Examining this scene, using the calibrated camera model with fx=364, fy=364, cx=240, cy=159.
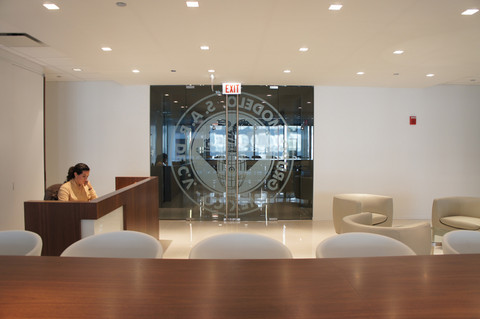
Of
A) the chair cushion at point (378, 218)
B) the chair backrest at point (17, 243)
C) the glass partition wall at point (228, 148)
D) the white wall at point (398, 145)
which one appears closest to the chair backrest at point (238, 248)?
the chair backrest at point (17, 243)

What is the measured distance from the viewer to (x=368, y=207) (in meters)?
6.31

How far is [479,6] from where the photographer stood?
3.43 m

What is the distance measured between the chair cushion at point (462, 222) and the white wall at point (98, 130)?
18.7ft

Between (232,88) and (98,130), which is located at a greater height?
(232,88)

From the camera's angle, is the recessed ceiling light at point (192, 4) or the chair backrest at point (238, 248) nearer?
the chair backrest at point (238, 248)

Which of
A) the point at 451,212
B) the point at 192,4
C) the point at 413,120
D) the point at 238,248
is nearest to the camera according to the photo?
the point at 238,248

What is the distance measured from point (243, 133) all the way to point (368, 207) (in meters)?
3.04

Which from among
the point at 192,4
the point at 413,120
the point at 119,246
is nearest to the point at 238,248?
the point at 119,246

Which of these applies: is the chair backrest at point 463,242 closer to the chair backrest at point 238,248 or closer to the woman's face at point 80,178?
the chair backrest at point 238,248

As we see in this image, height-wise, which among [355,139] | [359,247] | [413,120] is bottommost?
[359,247]

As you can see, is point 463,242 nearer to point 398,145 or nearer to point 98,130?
point 398,145

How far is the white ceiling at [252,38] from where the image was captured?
11.6ft

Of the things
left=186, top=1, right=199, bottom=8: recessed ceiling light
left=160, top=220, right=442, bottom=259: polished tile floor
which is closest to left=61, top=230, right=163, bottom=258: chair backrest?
left=186, top=1, right=199, bottom=8: recessed ceiling light

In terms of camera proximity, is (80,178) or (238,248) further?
(80,178)
